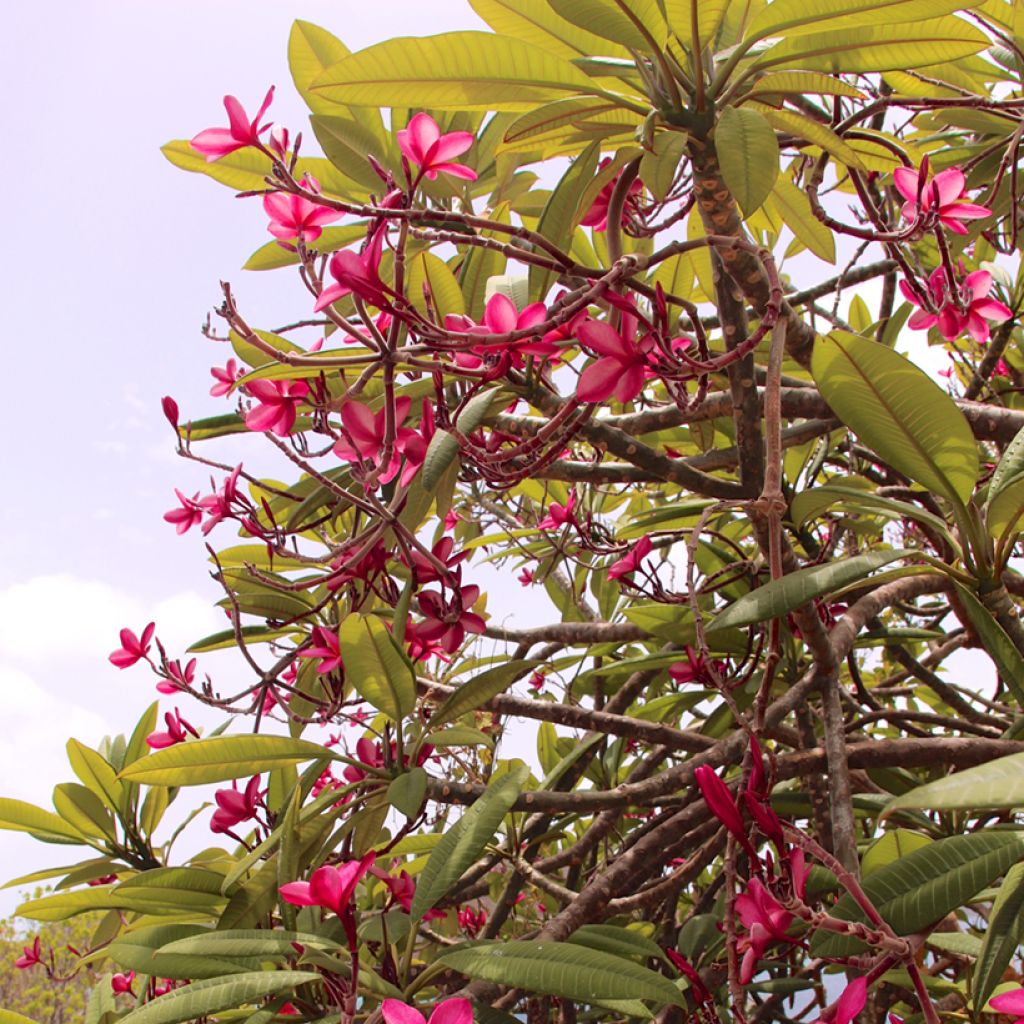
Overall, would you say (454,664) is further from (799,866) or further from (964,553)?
(799,866)

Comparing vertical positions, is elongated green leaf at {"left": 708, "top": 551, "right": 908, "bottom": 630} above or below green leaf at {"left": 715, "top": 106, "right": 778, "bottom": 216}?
below

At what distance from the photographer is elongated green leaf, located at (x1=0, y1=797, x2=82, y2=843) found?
5.19 ft

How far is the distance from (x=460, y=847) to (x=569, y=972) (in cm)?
24

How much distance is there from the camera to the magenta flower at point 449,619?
51.5 inches

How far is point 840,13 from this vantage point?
908 millimetres

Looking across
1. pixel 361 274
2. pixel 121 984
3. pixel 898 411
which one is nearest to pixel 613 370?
pixel 361 274

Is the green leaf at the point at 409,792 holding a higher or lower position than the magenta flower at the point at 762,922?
higher

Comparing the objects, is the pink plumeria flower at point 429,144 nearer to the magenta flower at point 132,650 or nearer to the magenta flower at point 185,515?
the magenta flower at point 185,515

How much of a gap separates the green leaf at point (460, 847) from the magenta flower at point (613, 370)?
1.74 feet

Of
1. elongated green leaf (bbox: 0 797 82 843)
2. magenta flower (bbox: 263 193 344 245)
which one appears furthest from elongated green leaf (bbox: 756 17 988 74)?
elongated green leaf (bbox: 0 797 82 843)

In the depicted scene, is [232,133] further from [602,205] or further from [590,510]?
[590,510]

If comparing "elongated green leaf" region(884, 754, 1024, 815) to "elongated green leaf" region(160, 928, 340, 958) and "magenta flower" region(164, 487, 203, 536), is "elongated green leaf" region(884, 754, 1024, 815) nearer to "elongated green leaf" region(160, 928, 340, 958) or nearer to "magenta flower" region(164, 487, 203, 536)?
"elongated green leaf" region(160, 928, 340, 958)

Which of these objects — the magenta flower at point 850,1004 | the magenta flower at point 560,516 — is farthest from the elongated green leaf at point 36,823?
the magenta flower at point 850,1004

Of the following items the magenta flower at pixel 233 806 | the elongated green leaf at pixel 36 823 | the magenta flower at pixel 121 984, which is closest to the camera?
the magenta flower at pixel 233 806
